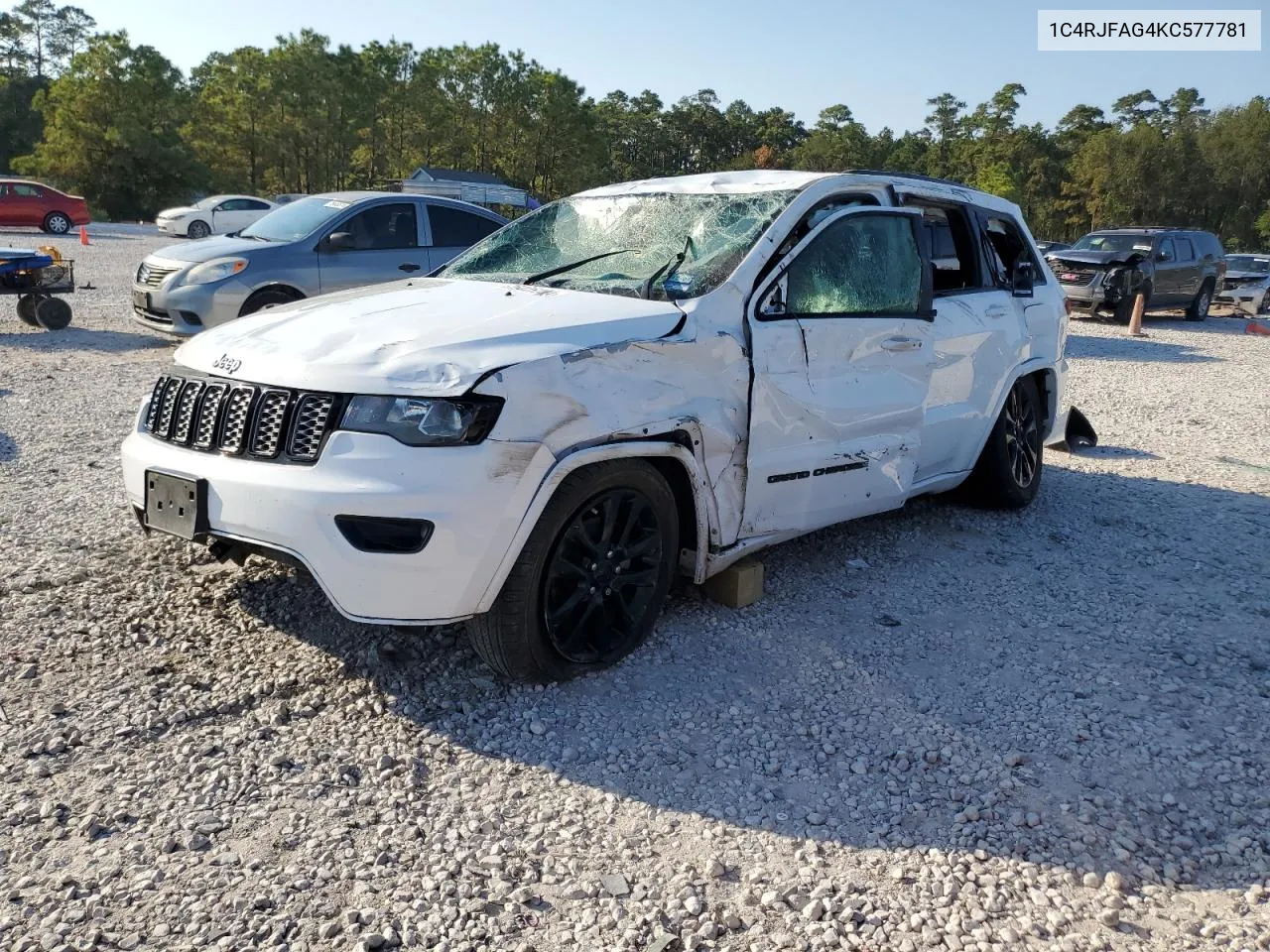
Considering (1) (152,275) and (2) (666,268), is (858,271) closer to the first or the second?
(2) (666,268)

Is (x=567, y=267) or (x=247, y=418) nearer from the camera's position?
(x=247, y=418)

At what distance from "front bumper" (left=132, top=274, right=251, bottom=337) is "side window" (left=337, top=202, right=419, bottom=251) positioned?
4.00ft

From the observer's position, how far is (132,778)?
2938mm

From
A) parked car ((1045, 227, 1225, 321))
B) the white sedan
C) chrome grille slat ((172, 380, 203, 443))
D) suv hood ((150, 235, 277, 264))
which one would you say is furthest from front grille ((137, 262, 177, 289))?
the white sedan

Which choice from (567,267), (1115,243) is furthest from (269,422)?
(1115,243)

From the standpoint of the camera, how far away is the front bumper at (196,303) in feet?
30.9

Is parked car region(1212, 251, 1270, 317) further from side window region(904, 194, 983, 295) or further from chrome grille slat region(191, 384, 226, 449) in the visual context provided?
chrome grille slat region(191, 384, 226, 449)

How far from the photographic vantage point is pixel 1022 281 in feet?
19.3

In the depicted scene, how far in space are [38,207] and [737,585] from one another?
1340 inches

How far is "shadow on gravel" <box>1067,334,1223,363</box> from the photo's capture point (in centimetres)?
1419

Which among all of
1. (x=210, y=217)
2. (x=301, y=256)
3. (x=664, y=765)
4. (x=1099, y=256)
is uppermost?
(x=210, y=217)

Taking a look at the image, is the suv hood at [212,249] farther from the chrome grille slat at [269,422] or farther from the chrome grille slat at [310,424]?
the chrome grille slat at [310,424]

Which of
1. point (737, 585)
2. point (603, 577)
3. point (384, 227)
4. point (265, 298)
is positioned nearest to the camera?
→ point (603, 577)

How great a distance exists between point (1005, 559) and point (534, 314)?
9.97 feet
